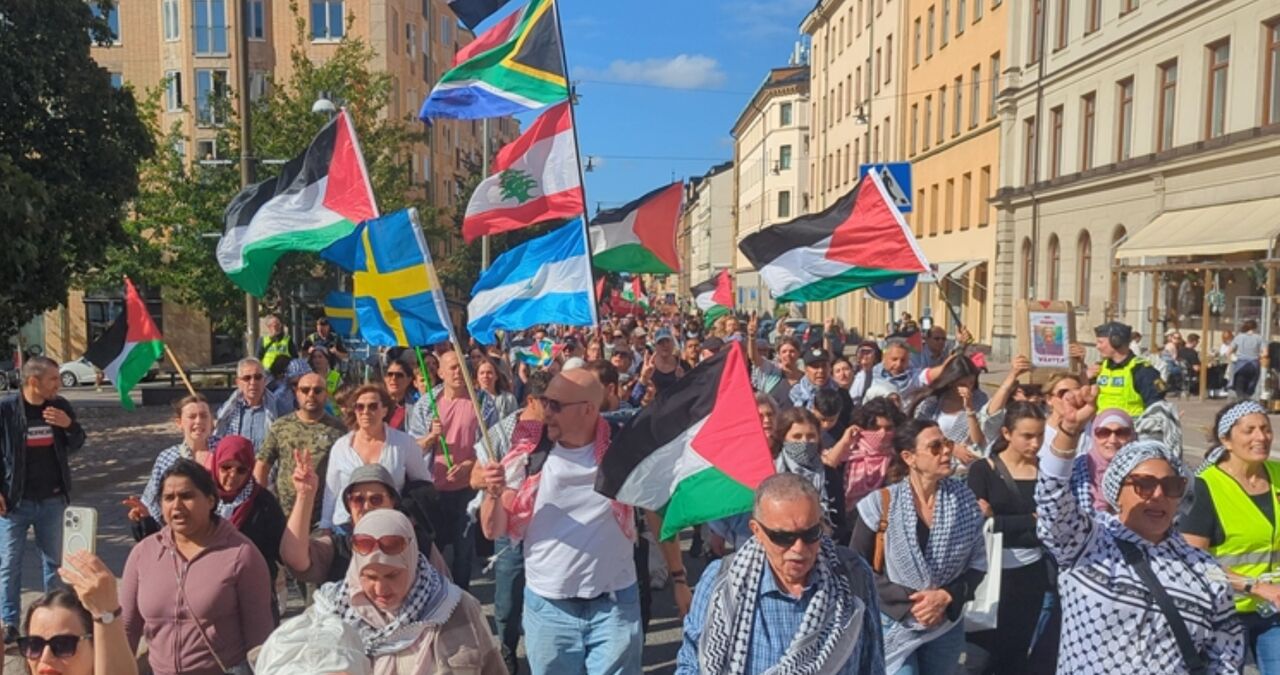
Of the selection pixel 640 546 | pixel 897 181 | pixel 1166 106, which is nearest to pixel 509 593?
pixel 640 546

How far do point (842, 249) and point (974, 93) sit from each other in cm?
3064

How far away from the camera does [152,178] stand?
20.5 m

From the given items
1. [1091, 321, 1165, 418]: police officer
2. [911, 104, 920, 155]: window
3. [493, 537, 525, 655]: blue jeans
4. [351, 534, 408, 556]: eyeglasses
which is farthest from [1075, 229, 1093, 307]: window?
[351, 534, 408, 556]: eyeglasses

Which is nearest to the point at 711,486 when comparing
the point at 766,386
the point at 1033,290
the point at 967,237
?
the point at 766,386

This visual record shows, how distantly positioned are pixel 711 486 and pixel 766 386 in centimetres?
502

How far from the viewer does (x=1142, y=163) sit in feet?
80.0

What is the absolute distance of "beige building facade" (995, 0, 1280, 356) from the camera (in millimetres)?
20094

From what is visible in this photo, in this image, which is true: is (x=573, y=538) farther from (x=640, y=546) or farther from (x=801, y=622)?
(x=801, y=622)

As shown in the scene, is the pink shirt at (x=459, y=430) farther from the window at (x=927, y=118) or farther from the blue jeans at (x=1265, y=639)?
the window at (x=927, y=118)

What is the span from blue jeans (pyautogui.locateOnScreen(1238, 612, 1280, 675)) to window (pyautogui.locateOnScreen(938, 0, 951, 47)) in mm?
37017

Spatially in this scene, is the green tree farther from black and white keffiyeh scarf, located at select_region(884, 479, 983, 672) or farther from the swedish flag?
black and white keffiyeh scarf, located at select_region(884, 479, 983, 672)

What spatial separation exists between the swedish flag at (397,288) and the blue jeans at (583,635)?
1.99m

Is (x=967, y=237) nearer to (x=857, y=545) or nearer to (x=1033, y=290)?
(x=1033, y=290)

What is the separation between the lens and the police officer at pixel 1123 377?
7555 mm
